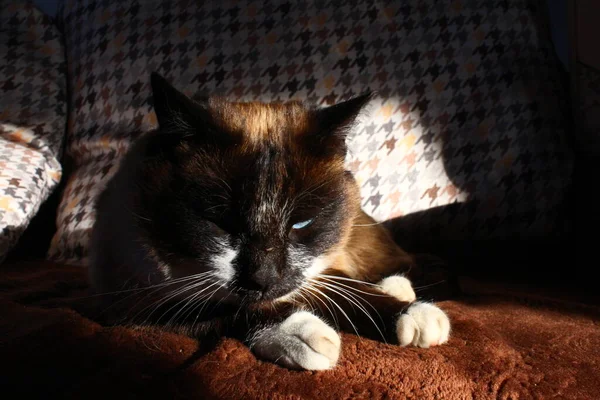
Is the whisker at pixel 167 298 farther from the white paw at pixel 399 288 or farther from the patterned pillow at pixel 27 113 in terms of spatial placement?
the patterned pillow at pixel 27 113

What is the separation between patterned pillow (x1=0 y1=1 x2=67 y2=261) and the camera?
1409mm

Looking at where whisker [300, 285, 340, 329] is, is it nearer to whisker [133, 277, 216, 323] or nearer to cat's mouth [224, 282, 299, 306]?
cat's mouth [224, 282, 299, 306]

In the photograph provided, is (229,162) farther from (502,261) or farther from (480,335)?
(502,261)

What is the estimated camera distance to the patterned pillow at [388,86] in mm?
1522

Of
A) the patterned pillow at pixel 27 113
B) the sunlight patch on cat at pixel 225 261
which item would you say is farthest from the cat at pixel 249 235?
the patterned pillow at pixel 27 113

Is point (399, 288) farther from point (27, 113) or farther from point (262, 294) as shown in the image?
point (27, 113)

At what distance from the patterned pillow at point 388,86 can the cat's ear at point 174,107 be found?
0.72 metres

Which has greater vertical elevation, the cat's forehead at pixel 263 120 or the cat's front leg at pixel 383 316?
the cat's forehead at pixel 263 120

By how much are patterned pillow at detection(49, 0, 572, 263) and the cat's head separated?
24.8 inches

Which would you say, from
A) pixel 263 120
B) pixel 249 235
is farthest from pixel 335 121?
pixel 249 235

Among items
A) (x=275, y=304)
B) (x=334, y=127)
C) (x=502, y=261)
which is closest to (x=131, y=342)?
(x=275, y=304)

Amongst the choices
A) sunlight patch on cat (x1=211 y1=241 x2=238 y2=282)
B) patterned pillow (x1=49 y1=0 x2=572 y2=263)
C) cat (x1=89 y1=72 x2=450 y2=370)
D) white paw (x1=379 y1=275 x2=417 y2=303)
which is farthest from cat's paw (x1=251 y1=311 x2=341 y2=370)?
patterned pillow (x1=49 y1=0 x2=572 y2=263)

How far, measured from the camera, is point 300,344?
0.78 m

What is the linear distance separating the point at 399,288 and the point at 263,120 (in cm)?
43
